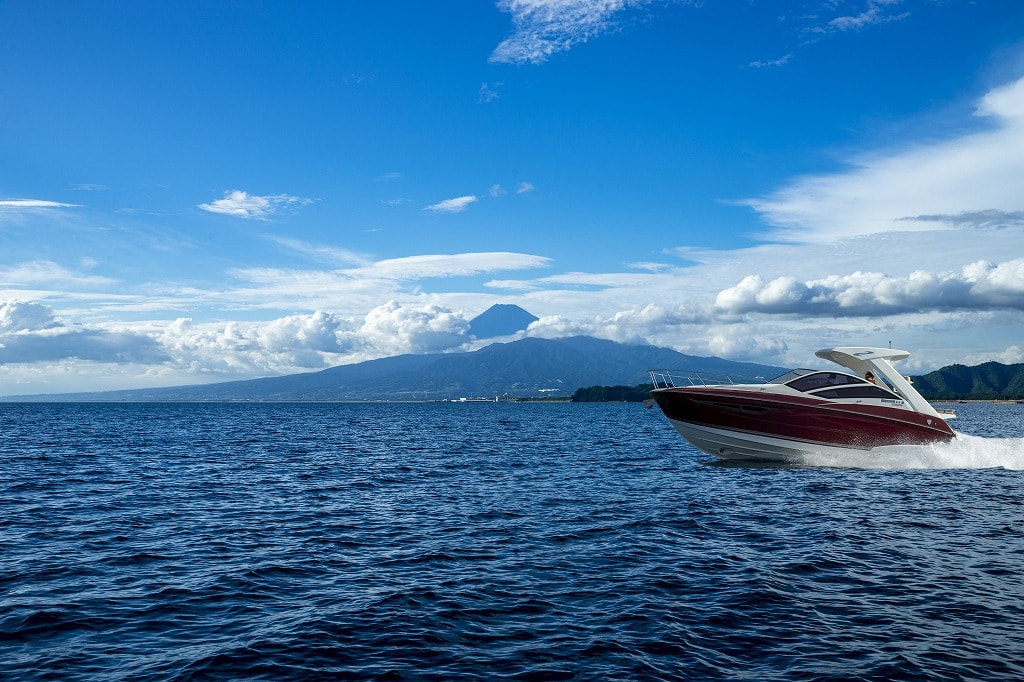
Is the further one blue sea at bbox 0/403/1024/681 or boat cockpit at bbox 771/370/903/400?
boat cockpit at bbox 771/370/903/400

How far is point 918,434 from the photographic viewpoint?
102ft

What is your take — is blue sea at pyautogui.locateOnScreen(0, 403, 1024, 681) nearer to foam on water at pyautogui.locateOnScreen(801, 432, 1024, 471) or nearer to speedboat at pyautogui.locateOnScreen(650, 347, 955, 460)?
speedboat at pyautogui.locateOnScreen(650, 347, 955, 460)

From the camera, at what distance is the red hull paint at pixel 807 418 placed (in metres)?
29.9

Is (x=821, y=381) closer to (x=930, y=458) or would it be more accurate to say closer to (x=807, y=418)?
(x=807, y=418)

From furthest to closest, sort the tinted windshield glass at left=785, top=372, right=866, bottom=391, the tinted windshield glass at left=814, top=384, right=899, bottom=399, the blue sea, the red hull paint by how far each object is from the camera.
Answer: the tinted windshield glass at left=785, top=372, right=866, bottom=391 < the tinted windshield glass at left=814, top=384, right=899, bottom=399 < the red hull paint < the blue sea

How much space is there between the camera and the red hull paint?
29891 millimetres

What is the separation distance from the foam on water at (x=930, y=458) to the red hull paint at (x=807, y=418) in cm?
47

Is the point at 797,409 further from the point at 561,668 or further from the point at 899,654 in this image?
the point at 561,668

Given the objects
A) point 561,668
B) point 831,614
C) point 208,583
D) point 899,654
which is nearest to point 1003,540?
point 831,614

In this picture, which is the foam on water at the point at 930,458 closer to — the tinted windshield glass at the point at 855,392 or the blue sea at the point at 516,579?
the tinted windshield glass at the point at 855,392

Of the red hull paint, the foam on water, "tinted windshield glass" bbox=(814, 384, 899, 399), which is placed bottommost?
the foam on water

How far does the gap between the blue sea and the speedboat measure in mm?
3403

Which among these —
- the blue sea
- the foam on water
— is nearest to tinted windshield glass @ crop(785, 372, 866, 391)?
the foam on water

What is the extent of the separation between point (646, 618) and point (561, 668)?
2.44 meters
